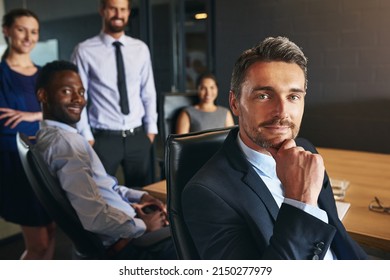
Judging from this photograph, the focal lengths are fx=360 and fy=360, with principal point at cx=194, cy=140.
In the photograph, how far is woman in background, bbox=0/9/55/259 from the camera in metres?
1.63

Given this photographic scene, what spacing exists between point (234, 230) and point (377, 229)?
17.3 inches

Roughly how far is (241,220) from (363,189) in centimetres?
67

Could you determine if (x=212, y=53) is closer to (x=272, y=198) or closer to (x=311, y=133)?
(x=311, y=133)

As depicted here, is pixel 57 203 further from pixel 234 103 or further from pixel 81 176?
pixel 234 103

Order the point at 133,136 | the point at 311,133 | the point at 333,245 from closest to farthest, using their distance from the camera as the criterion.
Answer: the point at 333,245, the point at 311,133, the point at 133,136

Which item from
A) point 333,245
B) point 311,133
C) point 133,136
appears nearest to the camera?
point 333,245

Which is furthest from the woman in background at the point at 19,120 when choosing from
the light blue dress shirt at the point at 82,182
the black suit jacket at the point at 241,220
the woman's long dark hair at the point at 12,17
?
the black suit jacket at the point at 241,220

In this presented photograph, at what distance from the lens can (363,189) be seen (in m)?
1.22

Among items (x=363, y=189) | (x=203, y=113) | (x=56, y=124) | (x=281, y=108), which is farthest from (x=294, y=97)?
(x=203, y=113)

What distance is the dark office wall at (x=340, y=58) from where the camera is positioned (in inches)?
40.1

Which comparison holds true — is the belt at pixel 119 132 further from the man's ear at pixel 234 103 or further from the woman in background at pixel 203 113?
the man's ear at pixel 234 103

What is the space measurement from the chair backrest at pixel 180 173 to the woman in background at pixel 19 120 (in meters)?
0.97

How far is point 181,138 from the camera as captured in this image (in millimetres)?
891
